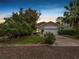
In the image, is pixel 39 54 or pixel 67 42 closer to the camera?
pixel 39 54

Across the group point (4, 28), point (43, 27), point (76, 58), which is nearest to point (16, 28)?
point (4, 28)

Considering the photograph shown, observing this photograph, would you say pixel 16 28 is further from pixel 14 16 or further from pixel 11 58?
pixel 11 58

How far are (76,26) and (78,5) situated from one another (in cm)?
1128

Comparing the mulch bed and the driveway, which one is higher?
the mulch bed

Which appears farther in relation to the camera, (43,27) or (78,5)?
(43,27)

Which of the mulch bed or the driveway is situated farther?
the driveway

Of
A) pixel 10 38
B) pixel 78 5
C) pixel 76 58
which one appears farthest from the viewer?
pixel 78 5

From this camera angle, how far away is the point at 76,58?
36.1 ft

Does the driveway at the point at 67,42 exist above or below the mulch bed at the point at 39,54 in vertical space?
below

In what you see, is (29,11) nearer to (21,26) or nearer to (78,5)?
(78,5)

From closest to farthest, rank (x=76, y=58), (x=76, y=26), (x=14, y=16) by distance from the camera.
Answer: (x=76, y=58), (x=14, y=16), (x=76, y=26)

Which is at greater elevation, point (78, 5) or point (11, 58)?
point (78, 5)

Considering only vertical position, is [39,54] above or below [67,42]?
above

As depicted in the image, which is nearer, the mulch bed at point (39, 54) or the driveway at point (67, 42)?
the mulch bed at point (39, 54)
